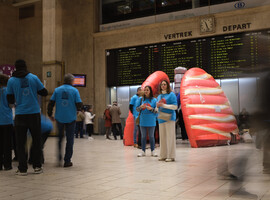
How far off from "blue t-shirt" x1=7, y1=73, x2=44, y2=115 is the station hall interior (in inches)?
42.2

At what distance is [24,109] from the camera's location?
5.43 metres

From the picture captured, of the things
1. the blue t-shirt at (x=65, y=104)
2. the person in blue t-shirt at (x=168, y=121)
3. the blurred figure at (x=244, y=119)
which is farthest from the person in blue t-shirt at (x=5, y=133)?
the blurred figure at (x=244, y=119)

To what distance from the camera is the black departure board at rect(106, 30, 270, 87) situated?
45.5ft

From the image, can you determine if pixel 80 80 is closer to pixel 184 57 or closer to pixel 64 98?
pixel 184 57

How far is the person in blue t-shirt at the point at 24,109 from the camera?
214 inches

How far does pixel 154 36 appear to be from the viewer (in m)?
16.1

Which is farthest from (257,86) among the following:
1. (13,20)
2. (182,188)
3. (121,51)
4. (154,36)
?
(13,20)

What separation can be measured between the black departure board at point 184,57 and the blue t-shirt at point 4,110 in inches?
358

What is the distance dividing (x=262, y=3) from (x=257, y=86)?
11499 millimetres

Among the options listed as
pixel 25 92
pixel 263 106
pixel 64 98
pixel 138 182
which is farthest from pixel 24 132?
pixel 263 106

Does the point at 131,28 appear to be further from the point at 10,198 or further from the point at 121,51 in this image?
Result: the point at 10,198

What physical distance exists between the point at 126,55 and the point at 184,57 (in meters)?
3.24

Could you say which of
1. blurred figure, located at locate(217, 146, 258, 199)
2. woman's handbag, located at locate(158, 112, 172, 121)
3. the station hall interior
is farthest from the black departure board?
blurred figure, located at locate(217, 146, 258, 199)

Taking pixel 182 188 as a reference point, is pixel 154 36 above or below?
above
